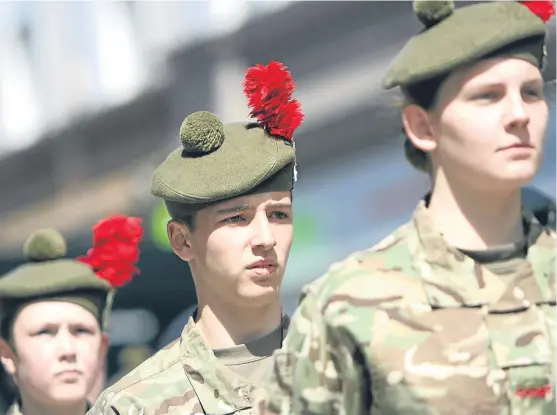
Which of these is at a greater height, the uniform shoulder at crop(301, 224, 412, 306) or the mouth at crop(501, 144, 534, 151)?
the mouth at crop(501, 144, 534, 151)

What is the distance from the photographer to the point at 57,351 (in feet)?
20.2

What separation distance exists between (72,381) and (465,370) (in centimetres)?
285

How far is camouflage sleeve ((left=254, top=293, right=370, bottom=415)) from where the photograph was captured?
12.3ft

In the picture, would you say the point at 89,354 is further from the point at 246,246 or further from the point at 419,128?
the point at 419,128

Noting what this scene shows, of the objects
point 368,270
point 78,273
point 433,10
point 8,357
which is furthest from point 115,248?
point 433,10

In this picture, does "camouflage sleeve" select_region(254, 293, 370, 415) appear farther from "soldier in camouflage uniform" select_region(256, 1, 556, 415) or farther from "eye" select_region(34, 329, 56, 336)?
"eye" select_region(34, 329, 56, 336)

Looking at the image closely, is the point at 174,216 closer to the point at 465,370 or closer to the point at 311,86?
the point at 465,370

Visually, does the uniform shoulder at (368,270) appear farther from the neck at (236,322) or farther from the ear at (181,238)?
the ear at (181,238)

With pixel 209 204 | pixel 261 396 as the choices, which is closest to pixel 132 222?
pixel 209 204

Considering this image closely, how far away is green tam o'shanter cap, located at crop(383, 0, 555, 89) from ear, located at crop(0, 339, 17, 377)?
2.96 meters

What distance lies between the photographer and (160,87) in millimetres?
12742

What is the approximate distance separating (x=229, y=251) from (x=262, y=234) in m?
0.15

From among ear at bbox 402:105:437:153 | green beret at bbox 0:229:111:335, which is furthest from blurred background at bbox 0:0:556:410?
ear at bbox 402:105:437:153

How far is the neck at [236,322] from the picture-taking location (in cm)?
499
